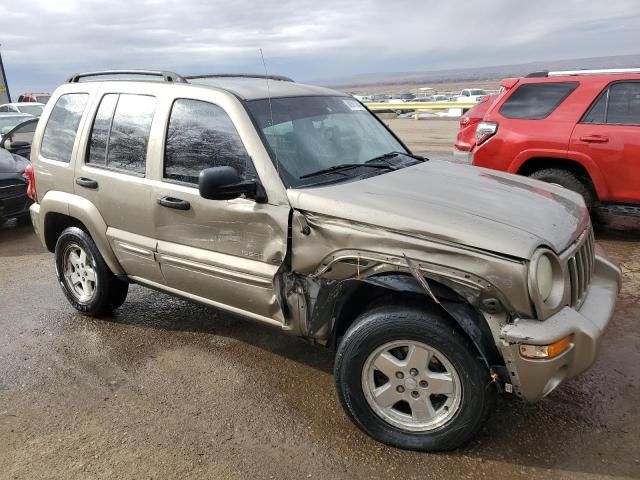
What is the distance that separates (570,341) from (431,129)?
2052cm

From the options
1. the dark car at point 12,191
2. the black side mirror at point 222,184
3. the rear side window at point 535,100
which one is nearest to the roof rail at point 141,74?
the black side mirror at point 222,184

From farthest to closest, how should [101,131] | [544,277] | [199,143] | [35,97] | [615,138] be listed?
[35,97] → [615,138] → [101,131] → [199,143] → [544,277]

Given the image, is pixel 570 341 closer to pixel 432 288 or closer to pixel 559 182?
pixel 432 288

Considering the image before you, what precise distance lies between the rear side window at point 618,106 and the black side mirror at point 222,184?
4.61 m

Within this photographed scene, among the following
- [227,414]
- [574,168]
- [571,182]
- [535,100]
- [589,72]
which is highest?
[589,72]

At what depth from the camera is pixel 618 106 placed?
6.07m

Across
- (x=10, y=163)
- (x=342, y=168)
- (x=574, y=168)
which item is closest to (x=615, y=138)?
(x=574, y=168)

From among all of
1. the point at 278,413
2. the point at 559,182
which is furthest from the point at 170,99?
the point at 559,182

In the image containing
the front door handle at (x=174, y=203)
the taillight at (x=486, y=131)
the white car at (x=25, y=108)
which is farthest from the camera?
the white car at (x=25, y=108)

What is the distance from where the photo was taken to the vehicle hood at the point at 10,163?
26.3ft

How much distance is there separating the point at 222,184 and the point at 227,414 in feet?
4.48

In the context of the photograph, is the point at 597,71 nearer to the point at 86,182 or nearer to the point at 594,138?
the point at 594,138

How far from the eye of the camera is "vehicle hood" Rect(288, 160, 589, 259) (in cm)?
269

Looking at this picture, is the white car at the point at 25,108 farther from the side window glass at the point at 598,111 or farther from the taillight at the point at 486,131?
the side window glass at the point at 598,111
